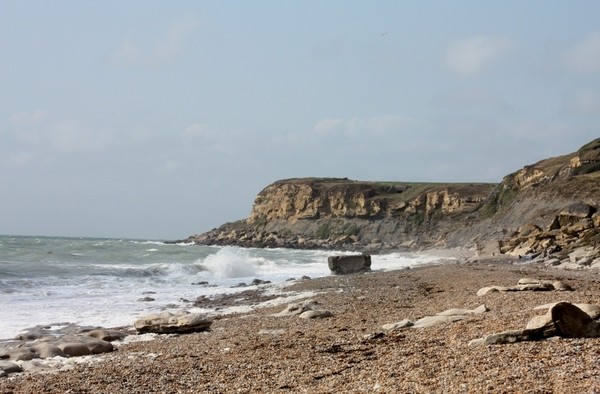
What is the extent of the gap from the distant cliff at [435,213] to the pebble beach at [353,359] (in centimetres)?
2111

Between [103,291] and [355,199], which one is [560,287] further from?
[355,199]

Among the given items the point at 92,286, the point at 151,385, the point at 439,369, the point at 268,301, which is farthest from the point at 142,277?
the point at 439,369

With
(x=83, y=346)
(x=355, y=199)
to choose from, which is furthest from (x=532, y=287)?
(x=355, y=199)

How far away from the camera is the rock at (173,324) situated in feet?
48.2

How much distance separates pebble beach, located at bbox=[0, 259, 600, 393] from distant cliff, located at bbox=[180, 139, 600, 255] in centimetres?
2111

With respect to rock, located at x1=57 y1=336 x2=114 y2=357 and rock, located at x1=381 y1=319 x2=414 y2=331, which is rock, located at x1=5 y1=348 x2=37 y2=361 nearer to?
rock, located at x1=57 y1=336 x2=114 y2=357

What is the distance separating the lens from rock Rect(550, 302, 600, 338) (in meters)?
8.00

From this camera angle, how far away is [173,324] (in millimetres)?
14758

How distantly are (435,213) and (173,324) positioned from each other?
76.2 meters

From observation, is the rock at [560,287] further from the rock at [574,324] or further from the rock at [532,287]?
the rock at [574,324]

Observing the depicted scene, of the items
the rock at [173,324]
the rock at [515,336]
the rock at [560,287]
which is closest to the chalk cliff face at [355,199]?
the rock at [560,287]

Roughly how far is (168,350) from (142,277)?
73.5 feet

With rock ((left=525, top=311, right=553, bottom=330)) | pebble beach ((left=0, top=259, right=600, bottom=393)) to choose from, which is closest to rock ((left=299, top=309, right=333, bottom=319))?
pebble beach ((left=0, top=259, right=600, bottom=393))

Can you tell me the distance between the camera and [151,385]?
8.89 meters
